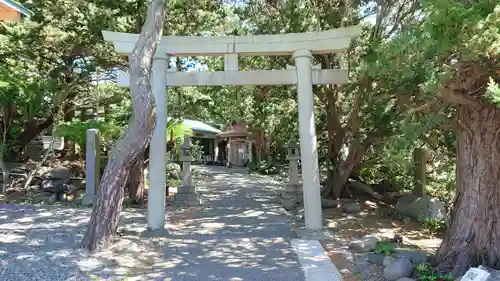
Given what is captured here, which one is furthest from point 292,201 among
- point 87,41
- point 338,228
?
point 87,41

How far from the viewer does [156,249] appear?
21.5 ft

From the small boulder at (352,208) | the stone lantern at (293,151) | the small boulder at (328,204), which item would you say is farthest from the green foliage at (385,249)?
the stone lantern at (293,151)

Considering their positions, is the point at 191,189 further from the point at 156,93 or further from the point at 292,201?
the point at 156,93

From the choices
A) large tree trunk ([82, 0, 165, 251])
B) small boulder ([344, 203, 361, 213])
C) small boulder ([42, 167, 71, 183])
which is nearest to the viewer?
large tree trunk ([82, 0, 165, 251])

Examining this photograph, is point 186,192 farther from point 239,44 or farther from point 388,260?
point 388,260

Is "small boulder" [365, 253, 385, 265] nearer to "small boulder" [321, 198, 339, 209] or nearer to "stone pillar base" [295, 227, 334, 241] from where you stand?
"stone pillar base" [295, 227, 334, 241]

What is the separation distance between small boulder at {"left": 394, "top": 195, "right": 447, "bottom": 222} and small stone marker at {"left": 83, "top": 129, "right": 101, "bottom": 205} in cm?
801

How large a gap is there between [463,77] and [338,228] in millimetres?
4849

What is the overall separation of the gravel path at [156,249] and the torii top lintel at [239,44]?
3.41 meters

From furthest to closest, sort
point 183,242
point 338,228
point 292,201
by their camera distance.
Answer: point 292,201
point 338,228
point 183,242

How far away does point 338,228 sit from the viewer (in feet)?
29.3

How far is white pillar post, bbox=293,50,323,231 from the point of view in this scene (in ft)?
25.2

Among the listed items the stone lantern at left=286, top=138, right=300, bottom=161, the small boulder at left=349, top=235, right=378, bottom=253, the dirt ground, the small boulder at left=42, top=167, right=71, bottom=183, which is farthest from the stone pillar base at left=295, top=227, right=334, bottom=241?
the small boulder at left=42, top=167, right=71, bottom=183

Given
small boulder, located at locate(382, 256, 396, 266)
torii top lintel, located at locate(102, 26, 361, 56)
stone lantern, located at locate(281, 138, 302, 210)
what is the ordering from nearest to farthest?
small boulder, located at locate(382, 256, 396, 266), torii top lintel, located at locate(102, 26, 361, 56), stone lantern, located at locate(281, 138, 302, 210)
